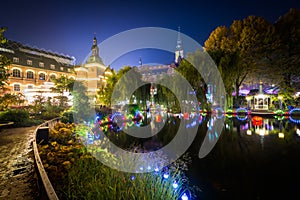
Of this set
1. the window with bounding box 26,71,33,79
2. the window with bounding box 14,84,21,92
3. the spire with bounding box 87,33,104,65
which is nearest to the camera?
the window with bounding box 14,84,21,92

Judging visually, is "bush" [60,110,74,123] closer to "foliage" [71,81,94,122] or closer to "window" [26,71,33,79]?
"foliage" [71,81,94,122]

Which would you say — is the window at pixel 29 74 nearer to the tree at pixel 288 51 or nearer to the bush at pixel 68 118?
the bush at pixel 68 118

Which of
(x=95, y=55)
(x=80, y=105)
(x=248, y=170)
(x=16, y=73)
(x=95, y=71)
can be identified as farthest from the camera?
(x=95, y=55)

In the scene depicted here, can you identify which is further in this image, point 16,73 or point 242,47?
point 16,73

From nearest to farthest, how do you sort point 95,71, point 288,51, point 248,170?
point 248,170 < point 288,51 < point 95,71

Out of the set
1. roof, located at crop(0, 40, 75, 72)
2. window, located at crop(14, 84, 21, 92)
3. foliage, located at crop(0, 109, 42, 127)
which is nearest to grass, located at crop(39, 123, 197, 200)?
foliage, located at crop(0, 109, 42, 127)

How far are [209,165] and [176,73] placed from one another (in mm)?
18783

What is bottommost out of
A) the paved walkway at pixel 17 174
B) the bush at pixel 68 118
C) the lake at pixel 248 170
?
the lake at pixel 248 170

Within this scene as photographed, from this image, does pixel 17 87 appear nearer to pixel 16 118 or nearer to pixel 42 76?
pixel 42 76

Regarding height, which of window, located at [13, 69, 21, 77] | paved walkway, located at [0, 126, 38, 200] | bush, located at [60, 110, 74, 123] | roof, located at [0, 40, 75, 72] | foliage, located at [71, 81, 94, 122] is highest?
roof, located at [0, 40, 75, 72]

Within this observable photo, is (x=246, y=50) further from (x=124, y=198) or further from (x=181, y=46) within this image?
(x=181, y=46)

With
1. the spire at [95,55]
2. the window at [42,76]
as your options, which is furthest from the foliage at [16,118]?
the spire at [95,55]

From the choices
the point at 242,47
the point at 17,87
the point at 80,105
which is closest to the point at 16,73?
the point at 17,87

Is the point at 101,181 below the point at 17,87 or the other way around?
below
